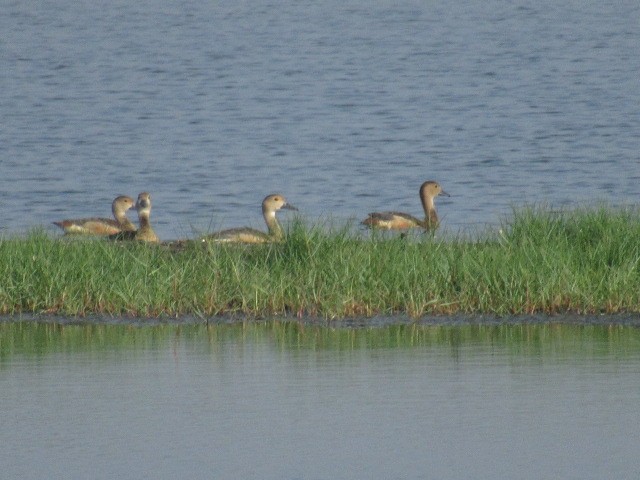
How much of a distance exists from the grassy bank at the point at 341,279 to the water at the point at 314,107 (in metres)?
2.17

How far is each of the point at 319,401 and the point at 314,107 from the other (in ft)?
80.2

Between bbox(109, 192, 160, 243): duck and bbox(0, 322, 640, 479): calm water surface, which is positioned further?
bbox(109, 192, 160, 243): duck

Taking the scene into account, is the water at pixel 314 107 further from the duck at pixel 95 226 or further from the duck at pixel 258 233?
the duck at pixel 95 226

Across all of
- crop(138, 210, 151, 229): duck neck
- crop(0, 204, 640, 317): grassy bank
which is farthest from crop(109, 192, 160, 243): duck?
crop(0, 204, 640, 317): grassy bank

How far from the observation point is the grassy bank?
12430 millimetres

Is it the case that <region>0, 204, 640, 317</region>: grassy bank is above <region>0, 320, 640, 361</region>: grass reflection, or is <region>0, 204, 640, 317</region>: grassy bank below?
above

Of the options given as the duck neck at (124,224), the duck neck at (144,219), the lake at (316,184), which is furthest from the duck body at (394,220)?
the duck neck at (124,224)

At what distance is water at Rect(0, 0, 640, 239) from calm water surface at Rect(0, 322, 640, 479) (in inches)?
142

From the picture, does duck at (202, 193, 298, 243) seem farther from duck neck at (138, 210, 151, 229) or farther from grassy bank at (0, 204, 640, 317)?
duck neck at (138, 210, 151, 229)

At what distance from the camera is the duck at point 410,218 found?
18.1 metres

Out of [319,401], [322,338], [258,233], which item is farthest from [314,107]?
[319,401]

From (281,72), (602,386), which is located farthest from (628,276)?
(281,72)

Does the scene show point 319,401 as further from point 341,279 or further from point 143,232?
point 143,232

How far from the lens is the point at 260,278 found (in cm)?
1273
